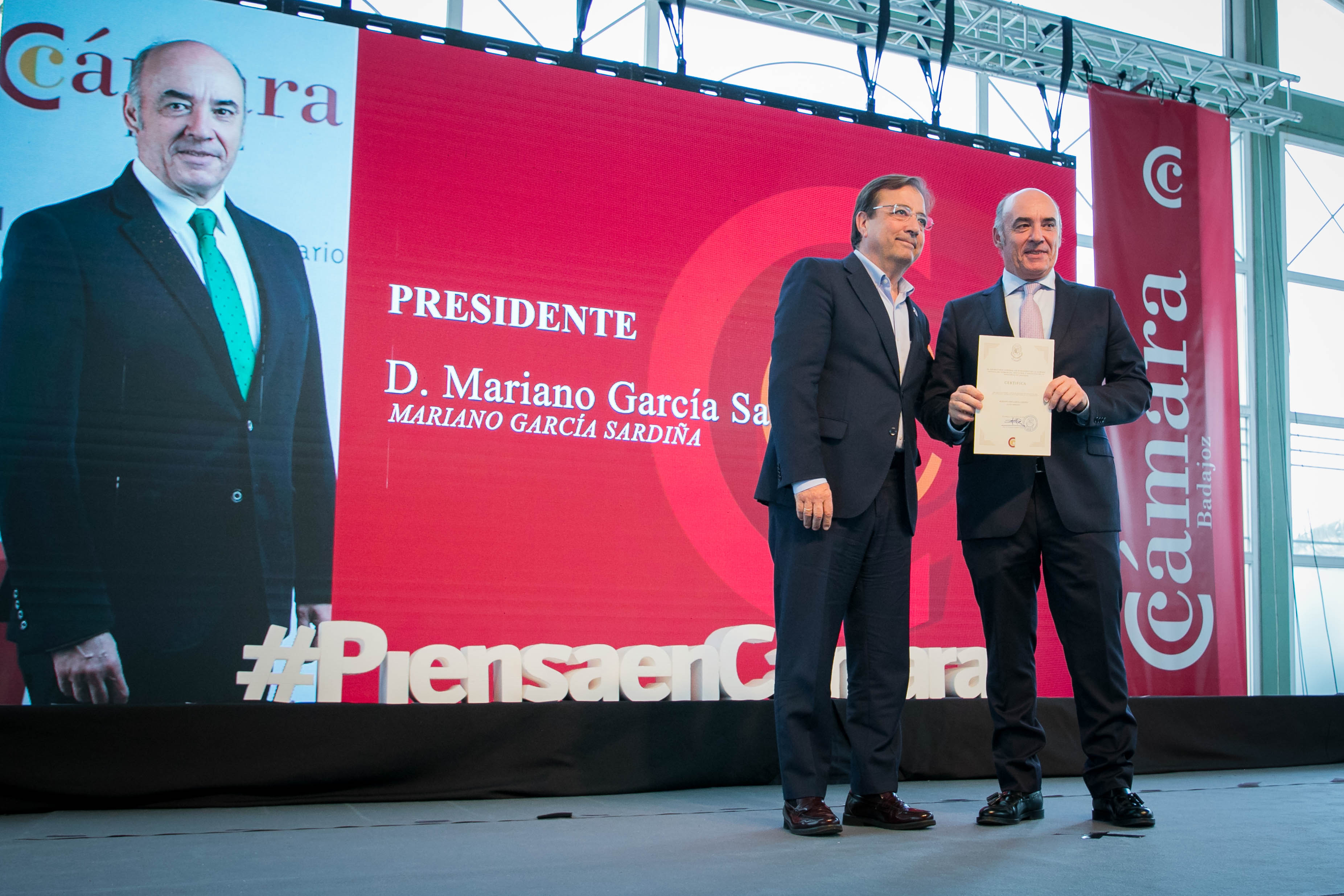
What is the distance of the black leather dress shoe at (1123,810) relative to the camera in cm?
230

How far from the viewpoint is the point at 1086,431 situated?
8.15 ft

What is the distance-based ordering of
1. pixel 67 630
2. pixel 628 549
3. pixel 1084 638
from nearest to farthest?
pixel 1084 638 < pixel 67 630 < pixel 628 549

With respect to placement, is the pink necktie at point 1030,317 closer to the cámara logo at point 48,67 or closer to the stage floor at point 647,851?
the stage floor at point 647,851

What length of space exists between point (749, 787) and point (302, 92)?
257 centimetres

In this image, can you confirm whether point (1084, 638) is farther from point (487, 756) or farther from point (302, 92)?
point (302, 92)

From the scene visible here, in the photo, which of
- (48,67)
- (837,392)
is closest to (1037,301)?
(837,392)

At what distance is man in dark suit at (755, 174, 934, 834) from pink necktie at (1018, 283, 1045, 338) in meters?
0.31

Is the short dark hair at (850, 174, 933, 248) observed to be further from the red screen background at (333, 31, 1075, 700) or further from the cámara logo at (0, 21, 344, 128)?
the cámara logo at (0, 21, 344, 128)

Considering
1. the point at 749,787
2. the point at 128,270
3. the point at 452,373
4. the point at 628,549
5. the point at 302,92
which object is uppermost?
the point at 302,92

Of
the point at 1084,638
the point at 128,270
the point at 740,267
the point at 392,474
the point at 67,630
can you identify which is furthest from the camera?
the point at 740,267

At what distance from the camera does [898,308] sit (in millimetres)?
2527

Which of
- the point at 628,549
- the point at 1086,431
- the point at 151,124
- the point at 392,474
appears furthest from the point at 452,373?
the point at 1086,431

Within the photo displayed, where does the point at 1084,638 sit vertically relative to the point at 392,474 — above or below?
below

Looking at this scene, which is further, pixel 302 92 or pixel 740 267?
pixel 740 267
